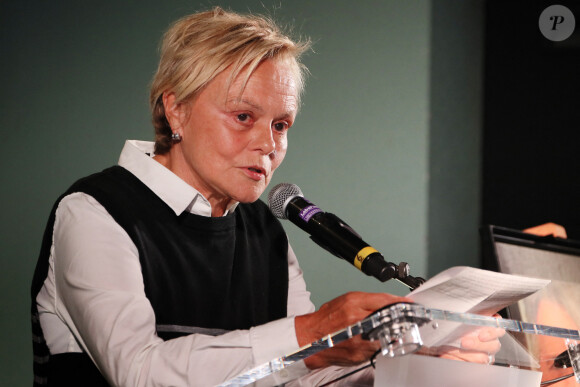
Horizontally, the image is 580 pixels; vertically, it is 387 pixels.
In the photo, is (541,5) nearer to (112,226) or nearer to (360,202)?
(360,202)

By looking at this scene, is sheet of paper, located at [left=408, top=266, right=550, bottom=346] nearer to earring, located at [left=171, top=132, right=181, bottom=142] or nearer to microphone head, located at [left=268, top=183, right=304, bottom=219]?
microphone head, located at [left=268, top=183, right=304, bottom=219]

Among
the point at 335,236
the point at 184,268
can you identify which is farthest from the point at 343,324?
the point at 184,268

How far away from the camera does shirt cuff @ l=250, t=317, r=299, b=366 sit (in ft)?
3.42

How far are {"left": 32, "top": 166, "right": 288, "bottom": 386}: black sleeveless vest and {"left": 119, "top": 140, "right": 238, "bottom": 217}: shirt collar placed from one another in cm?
2

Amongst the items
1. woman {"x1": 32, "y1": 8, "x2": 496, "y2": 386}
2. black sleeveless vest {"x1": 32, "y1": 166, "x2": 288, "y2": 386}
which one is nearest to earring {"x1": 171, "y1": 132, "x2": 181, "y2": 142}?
woman {"x1": 32, "y1": 8, "x2": 496, "y2": 386}

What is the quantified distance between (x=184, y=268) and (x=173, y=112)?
0.36 metres

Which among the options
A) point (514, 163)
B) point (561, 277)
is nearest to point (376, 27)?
point (514, 163)

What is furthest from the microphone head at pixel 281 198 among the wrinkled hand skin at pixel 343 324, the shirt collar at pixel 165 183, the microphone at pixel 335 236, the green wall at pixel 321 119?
the green wall at pixel 321 119

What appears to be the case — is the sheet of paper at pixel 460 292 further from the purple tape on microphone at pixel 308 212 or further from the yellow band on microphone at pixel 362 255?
the purple tape on microphone at pixel 308 212

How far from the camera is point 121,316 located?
1.12m

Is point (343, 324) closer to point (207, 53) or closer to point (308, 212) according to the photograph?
point (308, 212)

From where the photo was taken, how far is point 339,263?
262 cm

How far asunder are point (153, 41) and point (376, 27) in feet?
2.98

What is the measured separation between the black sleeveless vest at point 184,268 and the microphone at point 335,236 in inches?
10.0
